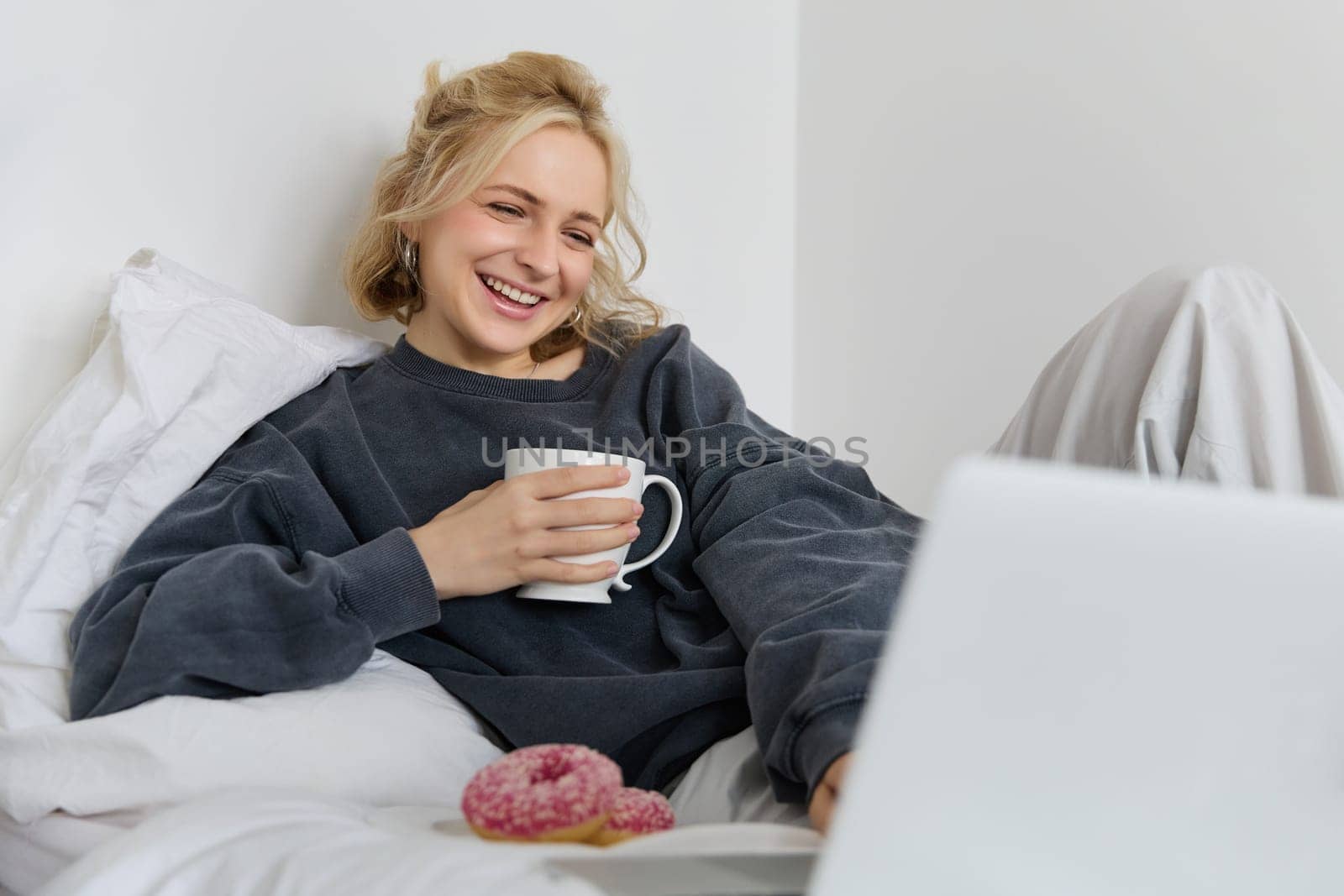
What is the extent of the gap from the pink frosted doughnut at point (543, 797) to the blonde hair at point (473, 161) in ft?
2.66

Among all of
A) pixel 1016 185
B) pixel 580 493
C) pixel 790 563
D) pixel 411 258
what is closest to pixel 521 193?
pixel 411 258

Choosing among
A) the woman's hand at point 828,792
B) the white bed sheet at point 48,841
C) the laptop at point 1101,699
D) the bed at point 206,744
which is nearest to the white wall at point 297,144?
the bed at point 206,744

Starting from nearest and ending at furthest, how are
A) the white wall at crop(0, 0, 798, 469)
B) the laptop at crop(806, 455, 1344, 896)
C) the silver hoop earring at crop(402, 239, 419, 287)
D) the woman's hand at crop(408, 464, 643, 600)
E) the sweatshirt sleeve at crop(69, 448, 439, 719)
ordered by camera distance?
1. the laptop at crop(806, 455, 1344, 896)
2. the sweatshirt sleeve at crop(69, 448, 439, 719)
3. the woman's hand at crop(408, 464, 643, 600)
4. the white wall at crop(0, 0, 798, 469)
5. the silver hoop earring at crop(402, 239, 419, 287)

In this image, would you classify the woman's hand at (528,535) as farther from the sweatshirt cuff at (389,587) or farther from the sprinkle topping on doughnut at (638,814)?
the sprinkle topping on doughnut at (638,814)

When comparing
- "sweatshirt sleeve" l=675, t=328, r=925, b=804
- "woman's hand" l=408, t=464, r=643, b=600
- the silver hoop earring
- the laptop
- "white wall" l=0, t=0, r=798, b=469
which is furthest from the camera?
the silver hoop earring

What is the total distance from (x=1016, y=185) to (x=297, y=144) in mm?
1145

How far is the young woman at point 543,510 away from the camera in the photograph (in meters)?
0.95

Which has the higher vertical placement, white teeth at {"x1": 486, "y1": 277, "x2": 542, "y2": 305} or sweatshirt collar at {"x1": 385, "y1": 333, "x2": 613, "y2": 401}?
white teeth at {"x1": 486, "y1": 277, "x2": 542, "y2": 305}

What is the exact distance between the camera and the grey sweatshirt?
3.05 feet

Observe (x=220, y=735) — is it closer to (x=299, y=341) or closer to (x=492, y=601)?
(x=492, y=601)

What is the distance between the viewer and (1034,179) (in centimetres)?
192

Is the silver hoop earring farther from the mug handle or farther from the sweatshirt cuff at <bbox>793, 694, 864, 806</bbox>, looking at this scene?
the sweatshirt cuff at <bbox>793, 694, 864, 806</bbox>

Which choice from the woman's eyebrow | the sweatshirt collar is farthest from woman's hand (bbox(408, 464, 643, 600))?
the woman's eyebrow

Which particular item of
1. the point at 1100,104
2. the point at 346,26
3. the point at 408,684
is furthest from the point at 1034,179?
the point at 408,684
